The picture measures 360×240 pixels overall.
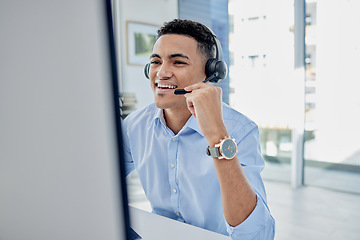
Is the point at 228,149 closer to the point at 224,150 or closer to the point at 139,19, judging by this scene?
the point at 224,150

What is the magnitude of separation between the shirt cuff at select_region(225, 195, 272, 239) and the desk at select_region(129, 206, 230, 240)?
0.28ft

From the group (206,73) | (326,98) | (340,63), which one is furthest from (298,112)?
(206,73)

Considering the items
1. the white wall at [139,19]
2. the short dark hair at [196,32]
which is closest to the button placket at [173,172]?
the short dark hair at [196,32]

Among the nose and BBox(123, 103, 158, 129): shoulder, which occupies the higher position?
the nose

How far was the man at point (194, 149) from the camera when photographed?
0.76m

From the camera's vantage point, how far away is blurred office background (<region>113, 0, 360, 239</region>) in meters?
2.71

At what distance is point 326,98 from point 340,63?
0.33 m

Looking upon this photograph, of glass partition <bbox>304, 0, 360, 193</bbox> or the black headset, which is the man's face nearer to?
the black headset

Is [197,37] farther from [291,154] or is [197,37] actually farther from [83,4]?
[291,154]

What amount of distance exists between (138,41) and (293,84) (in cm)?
170

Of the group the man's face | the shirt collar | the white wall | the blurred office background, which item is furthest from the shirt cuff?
the white wall

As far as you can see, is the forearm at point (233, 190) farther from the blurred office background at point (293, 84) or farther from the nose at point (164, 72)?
the blurred office background at point (293, 84)

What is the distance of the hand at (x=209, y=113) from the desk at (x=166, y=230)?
207mm

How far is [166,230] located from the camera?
694mm
